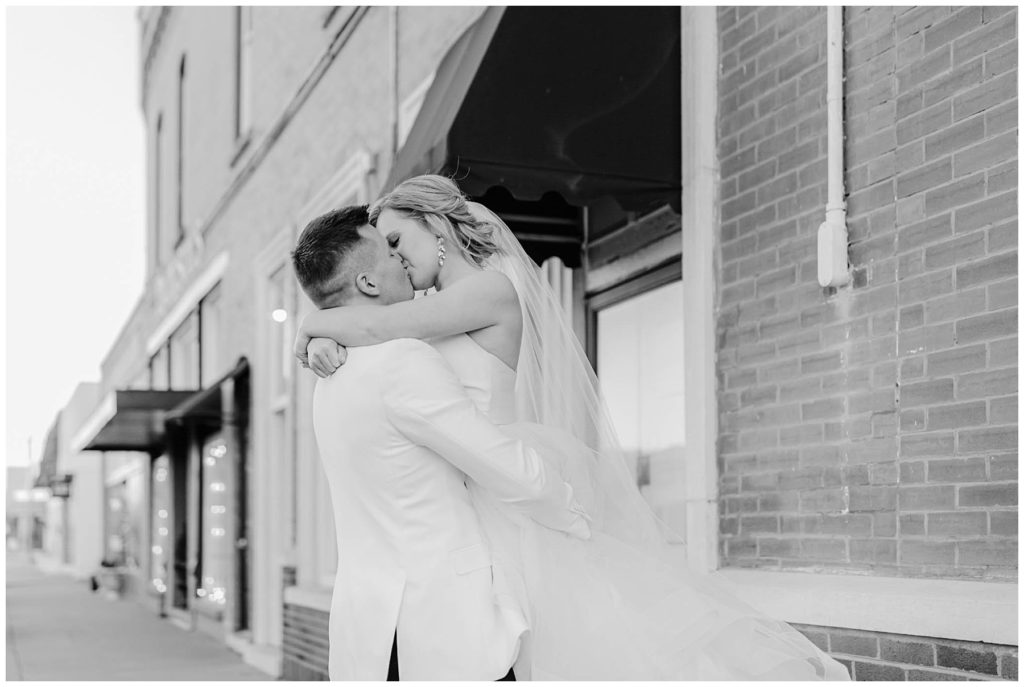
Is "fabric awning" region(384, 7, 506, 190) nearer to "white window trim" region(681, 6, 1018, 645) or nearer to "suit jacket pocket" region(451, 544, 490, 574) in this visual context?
"white window trim" region(681, 6, 1018, 645)

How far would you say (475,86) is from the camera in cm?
588

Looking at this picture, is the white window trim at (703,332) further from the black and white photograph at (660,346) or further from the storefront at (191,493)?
the storefront at (191,493)

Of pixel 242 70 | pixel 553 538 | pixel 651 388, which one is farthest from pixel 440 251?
pixel 242 70

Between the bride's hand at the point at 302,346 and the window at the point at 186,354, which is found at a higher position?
the window at the point at 186,354

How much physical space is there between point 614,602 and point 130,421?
48.5 ft

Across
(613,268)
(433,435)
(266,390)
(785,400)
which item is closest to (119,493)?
(266,390)

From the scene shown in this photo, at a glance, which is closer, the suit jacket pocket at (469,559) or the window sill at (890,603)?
the suit jacket pocket at (469,559)

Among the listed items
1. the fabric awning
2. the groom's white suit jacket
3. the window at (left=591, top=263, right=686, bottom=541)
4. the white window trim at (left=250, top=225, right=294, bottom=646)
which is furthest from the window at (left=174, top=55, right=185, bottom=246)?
the groom's white suit jacket

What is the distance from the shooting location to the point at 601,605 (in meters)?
3.40

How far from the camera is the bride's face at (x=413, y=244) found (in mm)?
3404

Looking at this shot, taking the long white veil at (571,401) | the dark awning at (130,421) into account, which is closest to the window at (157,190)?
the dark awning at (130,421)

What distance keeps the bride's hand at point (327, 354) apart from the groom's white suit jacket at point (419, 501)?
2cm

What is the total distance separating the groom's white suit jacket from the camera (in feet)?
9.84

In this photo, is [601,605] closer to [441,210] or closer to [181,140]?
[441,210]
